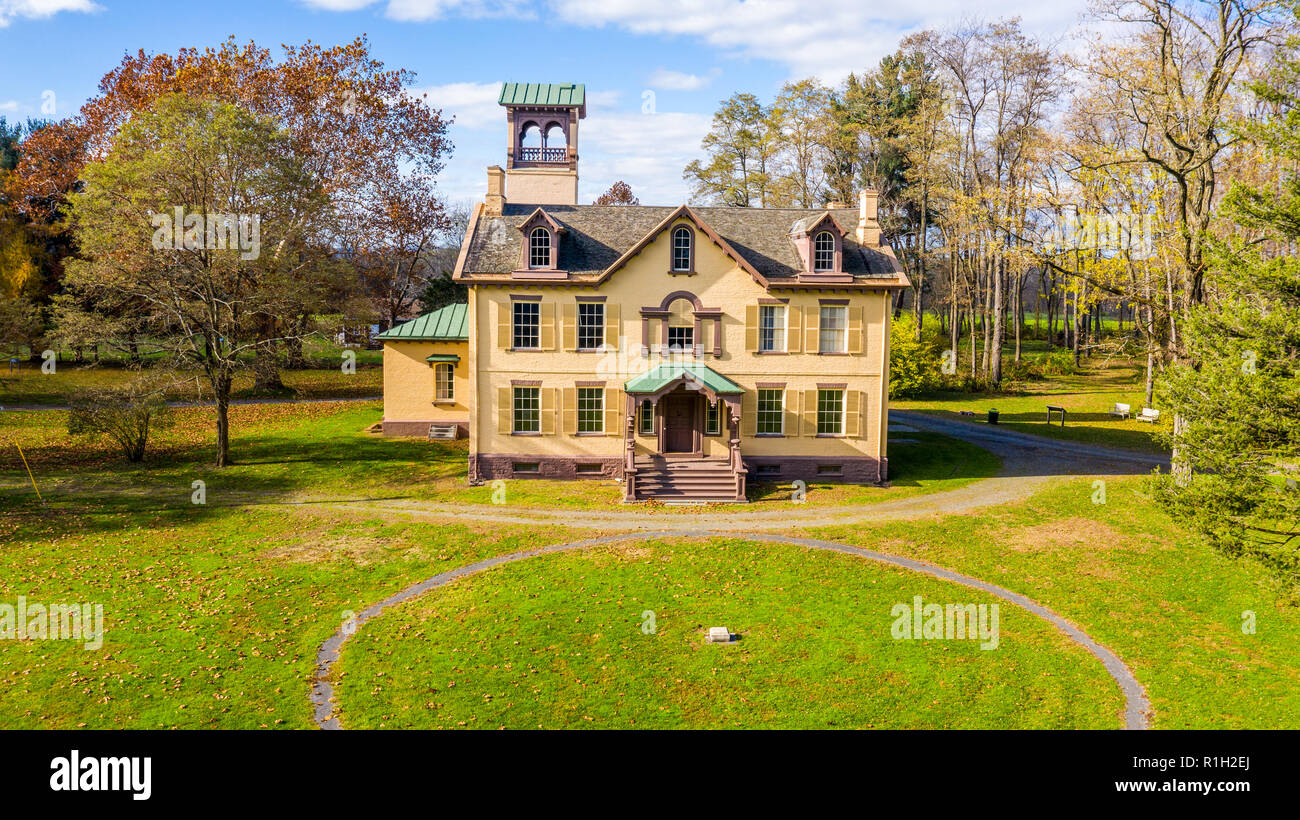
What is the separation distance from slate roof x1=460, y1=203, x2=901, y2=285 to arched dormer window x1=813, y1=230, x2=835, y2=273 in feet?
2.58

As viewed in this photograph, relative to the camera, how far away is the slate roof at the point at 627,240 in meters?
30.9

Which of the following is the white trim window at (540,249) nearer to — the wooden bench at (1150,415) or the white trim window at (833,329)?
the white trim window at (833,329)

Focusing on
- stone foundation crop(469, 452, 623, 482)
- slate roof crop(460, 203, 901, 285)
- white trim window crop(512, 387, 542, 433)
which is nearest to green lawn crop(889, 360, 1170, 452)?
slate roof crop(460, 203, 901, 285)

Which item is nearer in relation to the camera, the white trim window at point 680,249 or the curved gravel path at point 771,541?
the curved gravel path at point 771,541

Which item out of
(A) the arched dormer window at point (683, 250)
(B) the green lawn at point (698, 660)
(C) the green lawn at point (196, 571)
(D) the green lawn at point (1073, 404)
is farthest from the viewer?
(D) the green lawn at point (1073, 404)

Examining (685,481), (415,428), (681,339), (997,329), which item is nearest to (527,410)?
(681,339)

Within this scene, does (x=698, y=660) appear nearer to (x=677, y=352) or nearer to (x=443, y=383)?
(x=677, y=352)

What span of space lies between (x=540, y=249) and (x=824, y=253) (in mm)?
11108

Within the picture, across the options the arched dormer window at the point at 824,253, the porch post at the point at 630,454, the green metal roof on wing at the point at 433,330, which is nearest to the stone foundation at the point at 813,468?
the porch post at the point at 630,454

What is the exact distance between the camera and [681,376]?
96.5 feet

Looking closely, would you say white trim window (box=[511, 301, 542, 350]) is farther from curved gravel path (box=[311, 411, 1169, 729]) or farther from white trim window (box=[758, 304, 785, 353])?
white trim window (box=[758, 304, 785, 353])

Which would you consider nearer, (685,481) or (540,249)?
(685,481)

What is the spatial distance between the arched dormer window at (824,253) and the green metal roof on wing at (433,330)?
17.0m
